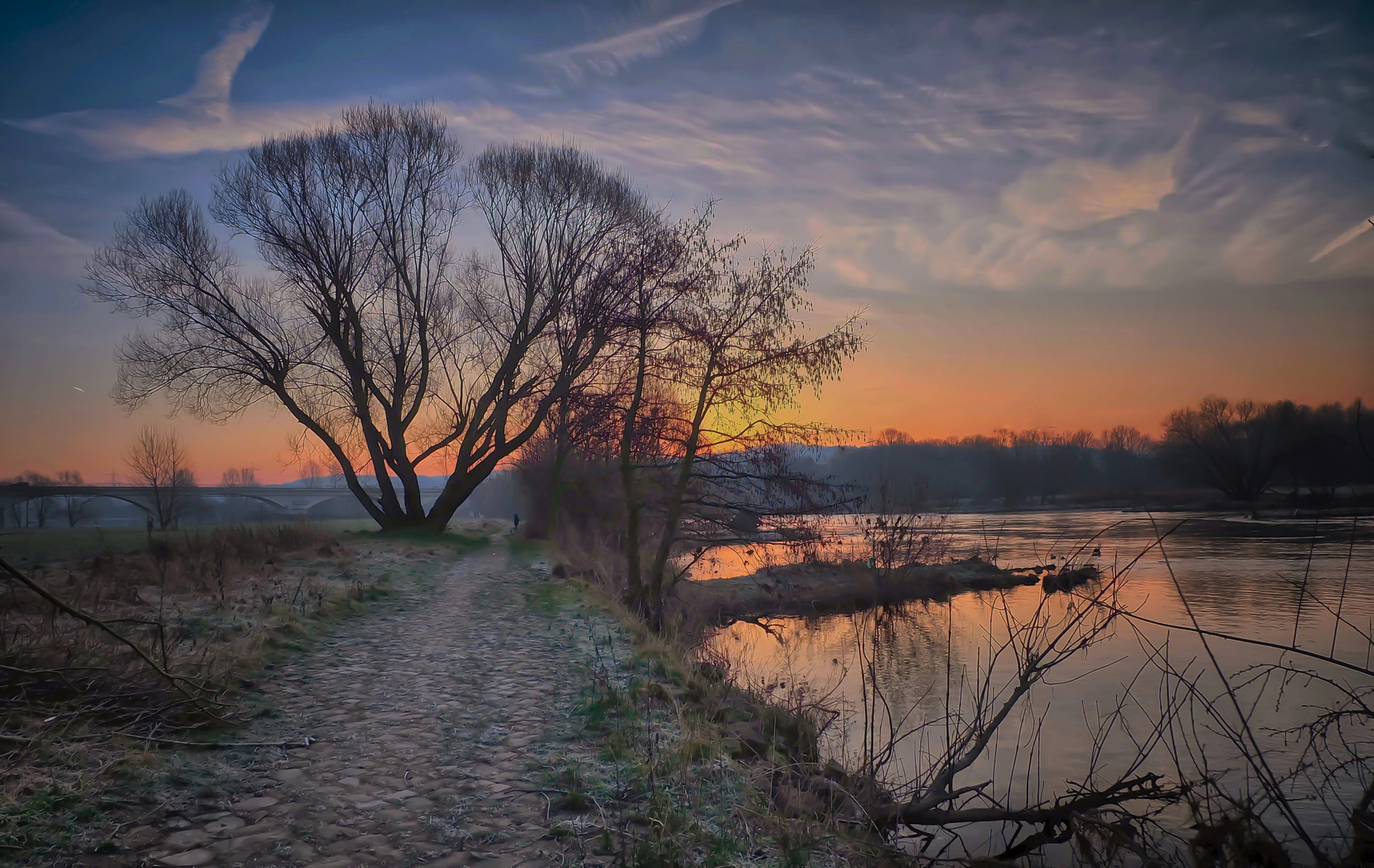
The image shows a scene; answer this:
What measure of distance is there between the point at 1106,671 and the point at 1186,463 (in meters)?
16.5

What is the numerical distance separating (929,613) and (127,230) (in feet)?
88.9

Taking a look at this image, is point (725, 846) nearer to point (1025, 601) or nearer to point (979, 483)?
point (1025, 601)

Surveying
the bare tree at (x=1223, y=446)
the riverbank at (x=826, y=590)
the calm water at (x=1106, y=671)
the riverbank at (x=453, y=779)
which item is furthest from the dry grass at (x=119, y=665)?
the bare tree at (x=1223, y=446)

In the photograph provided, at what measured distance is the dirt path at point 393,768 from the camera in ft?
11.8

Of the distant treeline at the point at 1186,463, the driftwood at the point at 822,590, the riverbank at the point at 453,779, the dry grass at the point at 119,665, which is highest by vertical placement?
the distant treeline at the point at 1186,463

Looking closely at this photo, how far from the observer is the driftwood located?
23.0m

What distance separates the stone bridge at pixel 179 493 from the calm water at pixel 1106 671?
1585cm

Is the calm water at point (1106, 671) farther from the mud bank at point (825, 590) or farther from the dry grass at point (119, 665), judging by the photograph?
the dry grass at point (119, 665)

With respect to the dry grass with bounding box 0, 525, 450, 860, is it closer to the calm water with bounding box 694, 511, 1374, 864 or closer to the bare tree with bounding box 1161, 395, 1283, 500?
the calm water with bounding box 694, 511, 1374, 864

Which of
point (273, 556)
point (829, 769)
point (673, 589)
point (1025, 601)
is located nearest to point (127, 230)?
point (273, 556)

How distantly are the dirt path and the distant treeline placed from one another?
4.21 m

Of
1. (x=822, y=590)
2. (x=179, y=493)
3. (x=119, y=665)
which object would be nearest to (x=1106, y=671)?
(x=822, y=590)

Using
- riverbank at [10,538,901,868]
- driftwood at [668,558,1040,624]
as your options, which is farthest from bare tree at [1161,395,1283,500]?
riverbank at [10,538,901,868]

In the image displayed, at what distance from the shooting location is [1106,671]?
13.6 m
